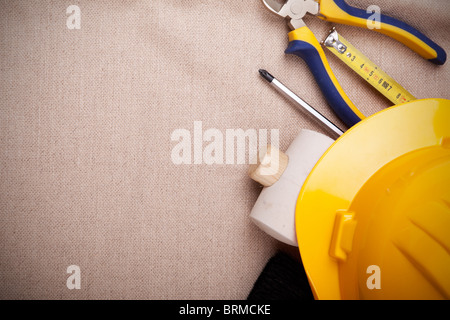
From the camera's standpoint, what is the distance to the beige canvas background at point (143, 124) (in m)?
0.54

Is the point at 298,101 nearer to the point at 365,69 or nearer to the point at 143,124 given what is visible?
the point at 365,69

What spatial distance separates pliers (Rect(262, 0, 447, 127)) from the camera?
0.53 m

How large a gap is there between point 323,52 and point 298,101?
87 mm

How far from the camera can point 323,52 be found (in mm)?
543

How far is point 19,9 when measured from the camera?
0.56 m

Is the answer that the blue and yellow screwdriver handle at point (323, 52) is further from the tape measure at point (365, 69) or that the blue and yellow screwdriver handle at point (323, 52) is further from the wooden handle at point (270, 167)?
the wooden handle at point (270, 167)

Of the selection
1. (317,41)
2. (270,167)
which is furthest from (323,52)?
(270,167)

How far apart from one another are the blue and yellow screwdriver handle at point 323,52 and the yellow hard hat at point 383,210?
10cm

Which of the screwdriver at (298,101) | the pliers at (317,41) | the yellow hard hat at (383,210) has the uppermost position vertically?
the pliers at (317,41)

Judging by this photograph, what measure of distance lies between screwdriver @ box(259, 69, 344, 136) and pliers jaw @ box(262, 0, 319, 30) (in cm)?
9

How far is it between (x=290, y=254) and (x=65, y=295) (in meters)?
0.36

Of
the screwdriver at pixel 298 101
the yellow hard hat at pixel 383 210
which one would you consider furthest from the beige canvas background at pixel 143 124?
the yellow hard hat at pixel 383 210

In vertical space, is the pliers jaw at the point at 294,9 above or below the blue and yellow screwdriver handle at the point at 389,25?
above
